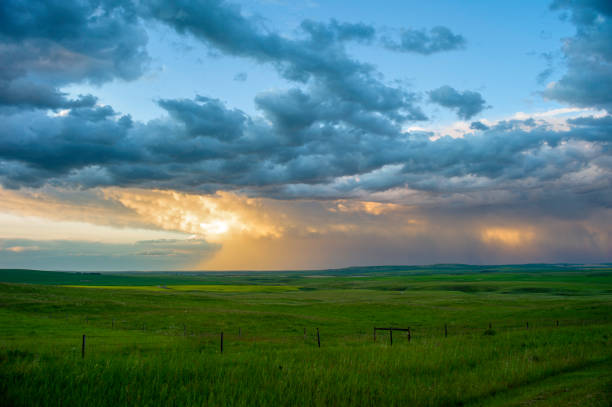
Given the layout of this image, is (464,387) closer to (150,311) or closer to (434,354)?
(434,354)

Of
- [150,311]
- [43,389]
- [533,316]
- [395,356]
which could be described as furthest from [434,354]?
[150,311]

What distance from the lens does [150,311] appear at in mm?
67938

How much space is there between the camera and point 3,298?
2820 inches

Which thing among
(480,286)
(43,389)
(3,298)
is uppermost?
(43,389)

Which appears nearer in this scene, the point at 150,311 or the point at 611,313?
the point at 611,313

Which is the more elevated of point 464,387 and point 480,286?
point 464,387

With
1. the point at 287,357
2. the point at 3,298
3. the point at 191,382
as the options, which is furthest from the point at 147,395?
the point at 3,298

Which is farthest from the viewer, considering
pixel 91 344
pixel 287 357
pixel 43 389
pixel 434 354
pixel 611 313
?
pixel 611 313

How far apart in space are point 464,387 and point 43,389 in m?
13.9

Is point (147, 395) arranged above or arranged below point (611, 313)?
above

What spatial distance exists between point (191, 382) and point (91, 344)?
24.7 meters

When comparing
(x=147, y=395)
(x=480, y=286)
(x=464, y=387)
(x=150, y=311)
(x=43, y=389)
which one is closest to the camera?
(x=43, y=389)

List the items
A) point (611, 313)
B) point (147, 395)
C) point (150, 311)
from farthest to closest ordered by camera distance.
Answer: point (150, 311)
point (611, 313)
point (147, 395)

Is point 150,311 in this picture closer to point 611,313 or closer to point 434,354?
point 434,354
